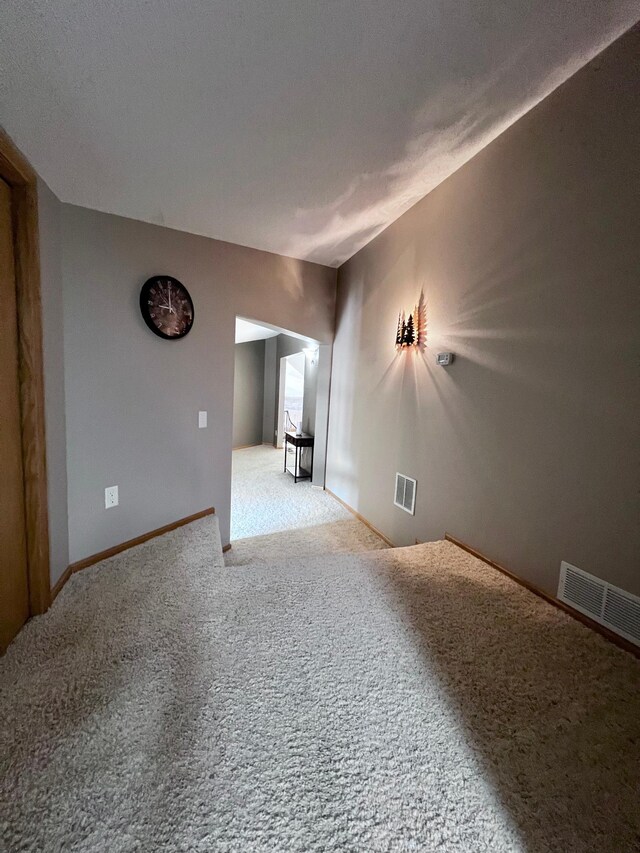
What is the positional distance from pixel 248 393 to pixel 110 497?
5146 mm

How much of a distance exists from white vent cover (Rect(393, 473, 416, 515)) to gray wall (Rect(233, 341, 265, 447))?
4.65 metres

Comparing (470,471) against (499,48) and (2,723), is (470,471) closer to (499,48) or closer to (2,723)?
(499,48)

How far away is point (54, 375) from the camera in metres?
1.60

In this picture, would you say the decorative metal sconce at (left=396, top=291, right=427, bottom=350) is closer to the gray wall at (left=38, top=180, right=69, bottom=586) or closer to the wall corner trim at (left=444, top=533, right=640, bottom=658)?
→ the wall corner trim at (left=444, top=533, right=640, bottom=658)

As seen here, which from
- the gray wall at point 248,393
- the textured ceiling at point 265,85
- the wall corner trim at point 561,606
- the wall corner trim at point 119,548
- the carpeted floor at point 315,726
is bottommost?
the wall corner trim at point 119,548

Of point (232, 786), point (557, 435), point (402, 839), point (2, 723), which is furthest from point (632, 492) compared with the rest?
point (2, 723)

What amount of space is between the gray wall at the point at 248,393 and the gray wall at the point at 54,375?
4.94 metres

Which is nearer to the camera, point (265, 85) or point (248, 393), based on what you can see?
point (265, 85)

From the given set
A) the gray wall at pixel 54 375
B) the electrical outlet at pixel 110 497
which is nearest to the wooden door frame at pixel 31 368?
the gray wall at pixel 54 375

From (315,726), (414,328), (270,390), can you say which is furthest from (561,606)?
(270,390)

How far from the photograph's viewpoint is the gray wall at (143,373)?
1.83m

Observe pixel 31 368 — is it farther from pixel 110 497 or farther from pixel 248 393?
pixel 248 393

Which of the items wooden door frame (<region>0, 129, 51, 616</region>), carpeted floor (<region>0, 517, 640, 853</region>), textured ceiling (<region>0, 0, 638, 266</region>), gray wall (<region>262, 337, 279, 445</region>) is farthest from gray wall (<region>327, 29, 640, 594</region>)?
gray wall (<region>262, 337, 279, 445</region>)

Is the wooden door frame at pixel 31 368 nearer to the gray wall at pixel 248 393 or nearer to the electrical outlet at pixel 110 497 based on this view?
the electrical outlet at pixel 110 497
